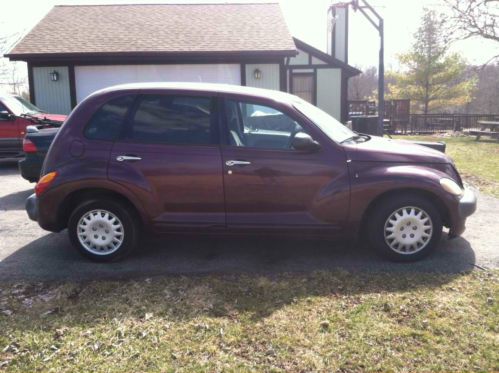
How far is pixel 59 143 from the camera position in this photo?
184 inches

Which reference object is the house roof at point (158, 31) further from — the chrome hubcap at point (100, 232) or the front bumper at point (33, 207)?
the chrome hubcap at point (100, 232)

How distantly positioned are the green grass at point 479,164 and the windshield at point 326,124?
4.30m

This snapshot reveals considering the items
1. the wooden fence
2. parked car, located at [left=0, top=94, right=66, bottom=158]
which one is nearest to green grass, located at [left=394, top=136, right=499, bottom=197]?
parked car, located at [left=0, top=94, right=66, bottom=158]

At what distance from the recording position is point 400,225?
181 inches

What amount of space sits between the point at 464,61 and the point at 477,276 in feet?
111

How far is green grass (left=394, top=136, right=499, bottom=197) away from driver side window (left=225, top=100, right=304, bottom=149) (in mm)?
5055

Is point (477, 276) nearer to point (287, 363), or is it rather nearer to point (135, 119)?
point (287, 363)

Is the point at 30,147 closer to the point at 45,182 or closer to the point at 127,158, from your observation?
the point at 45,182

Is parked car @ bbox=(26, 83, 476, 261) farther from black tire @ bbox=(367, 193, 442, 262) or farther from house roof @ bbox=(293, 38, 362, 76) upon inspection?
house roof @ bbox=(293, 38, 362, 76)

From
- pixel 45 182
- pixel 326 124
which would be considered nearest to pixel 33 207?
pixel 45 182

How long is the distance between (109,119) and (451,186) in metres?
3.49

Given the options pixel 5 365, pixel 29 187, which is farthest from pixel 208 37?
pixel 5 365

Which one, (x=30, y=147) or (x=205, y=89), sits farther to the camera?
(x=30, y=147)

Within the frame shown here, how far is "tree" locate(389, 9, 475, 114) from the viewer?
107ft
